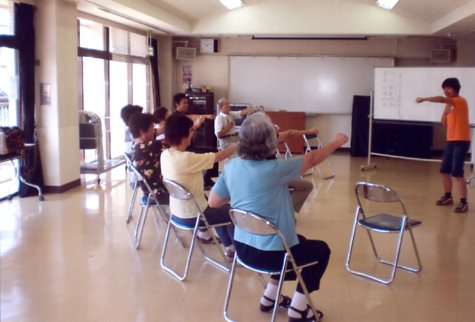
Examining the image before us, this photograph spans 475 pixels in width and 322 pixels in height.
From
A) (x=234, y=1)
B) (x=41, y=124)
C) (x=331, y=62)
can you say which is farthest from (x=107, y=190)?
(x=331, y=62)

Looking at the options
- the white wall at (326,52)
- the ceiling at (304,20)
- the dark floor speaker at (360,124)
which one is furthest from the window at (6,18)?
the dark floor speaker at (360,124)

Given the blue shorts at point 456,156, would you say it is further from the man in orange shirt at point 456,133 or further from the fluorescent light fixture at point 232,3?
the fluorescent light fixture at point 232,3

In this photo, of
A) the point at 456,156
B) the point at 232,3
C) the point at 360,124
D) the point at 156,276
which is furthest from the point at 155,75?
the point at 156,276

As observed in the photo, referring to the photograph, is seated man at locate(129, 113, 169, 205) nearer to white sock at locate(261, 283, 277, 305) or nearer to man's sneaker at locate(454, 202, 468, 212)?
white sock at locate(261, 283, 277, 305)

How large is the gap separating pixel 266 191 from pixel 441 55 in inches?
361

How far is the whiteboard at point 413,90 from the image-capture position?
807 centimetres

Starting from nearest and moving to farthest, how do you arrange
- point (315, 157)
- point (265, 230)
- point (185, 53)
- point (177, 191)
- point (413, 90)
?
1. point (265, 230)
2. point (315, 157)
3. point (177, 191)
4. point (413, 90)
5. point (185, 53)

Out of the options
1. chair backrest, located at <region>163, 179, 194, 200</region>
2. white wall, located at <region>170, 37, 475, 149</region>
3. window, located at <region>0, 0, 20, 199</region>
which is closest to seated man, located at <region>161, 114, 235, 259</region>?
chair backrest, located at <region>163, 179, 194, 200</region>

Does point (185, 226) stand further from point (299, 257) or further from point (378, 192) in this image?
point (378, 192)

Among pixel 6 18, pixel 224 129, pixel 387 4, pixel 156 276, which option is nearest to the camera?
pixel 156 276

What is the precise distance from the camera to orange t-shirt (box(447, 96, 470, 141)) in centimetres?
589

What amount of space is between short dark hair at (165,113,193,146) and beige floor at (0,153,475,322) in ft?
3.33

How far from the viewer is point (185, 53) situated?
1126 cm

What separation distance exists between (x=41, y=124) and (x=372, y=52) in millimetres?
7064
